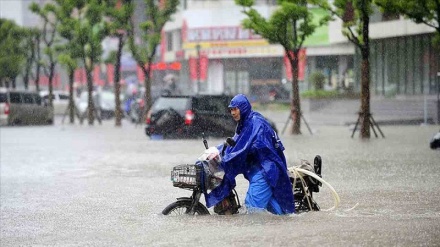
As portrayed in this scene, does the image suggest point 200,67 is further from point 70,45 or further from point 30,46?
point 70,45

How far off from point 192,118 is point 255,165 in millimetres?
23888

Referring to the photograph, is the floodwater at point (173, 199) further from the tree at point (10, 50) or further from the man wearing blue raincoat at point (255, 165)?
the tree at point (10, 50)

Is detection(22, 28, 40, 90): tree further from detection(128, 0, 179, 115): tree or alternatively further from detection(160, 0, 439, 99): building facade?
detection(128, 0, 179, 115): tree

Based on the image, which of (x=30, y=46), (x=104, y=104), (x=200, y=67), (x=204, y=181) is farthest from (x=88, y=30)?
(x=204, y=181)

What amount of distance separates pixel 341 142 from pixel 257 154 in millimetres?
22498

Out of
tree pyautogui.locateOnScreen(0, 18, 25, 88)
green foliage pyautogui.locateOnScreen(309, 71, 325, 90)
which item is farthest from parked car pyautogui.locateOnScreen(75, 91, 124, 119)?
green foliage pyautogui.locateOnScreen(309, 71, 325, 90)

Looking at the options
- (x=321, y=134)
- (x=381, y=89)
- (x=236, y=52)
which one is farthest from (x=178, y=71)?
(x=321, y=134)

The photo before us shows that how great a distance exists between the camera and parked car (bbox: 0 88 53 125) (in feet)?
191

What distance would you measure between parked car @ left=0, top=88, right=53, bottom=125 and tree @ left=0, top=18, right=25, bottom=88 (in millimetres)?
16909

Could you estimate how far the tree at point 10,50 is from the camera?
7825 centimetres

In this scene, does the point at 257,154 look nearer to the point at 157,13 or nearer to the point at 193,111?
the point at 193,111

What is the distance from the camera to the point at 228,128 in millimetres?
37875

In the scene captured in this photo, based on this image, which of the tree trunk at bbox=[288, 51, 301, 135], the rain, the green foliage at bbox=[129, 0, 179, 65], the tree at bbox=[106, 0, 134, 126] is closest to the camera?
the rain

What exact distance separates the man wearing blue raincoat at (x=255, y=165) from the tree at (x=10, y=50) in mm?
65178
